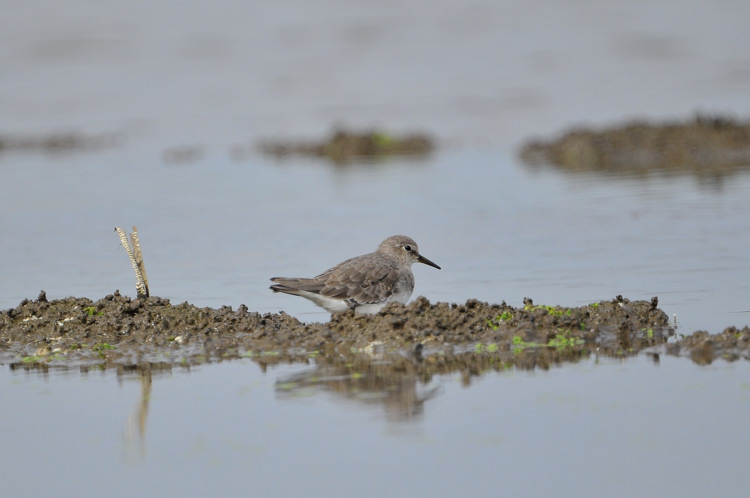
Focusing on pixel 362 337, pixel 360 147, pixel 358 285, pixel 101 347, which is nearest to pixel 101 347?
pixel 101 347

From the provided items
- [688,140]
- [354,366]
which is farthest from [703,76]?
[354,366]

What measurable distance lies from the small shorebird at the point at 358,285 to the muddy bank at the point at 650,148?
8811mm

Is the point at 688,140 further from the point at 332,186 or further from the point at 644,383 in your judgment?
the point at 644,383

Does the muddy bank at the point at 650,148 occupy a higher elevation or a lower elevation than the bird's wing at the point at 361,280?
higher

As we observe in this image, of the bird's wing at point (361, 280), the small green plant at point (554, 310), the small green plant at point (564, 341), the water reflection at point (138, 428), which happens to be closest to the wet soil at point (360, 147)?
the bird's wing at point (361, 280)

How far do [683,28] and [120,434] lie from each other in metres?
26.8

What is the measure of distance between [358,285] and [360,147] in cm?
1170

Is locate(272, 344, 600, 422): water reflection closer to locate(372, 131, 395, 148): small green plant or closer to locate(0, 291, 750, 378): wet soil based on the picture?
locate(0, 291, 750, 378): wet soil

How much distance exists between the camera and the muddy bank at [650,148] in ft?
61.6

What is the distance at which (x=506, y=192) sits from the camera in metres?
16.7

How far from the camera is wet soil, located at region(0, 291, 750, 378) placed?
8133 mm

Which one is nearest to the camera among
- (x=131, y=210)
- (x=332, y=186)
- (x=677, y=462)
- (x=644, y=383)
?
(x=677, y=462)

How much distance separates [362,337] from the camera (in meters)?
8.63

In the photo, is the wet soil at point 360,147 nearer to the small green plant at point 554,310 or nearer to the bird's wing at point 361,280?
the bird's wing at point 361,280
